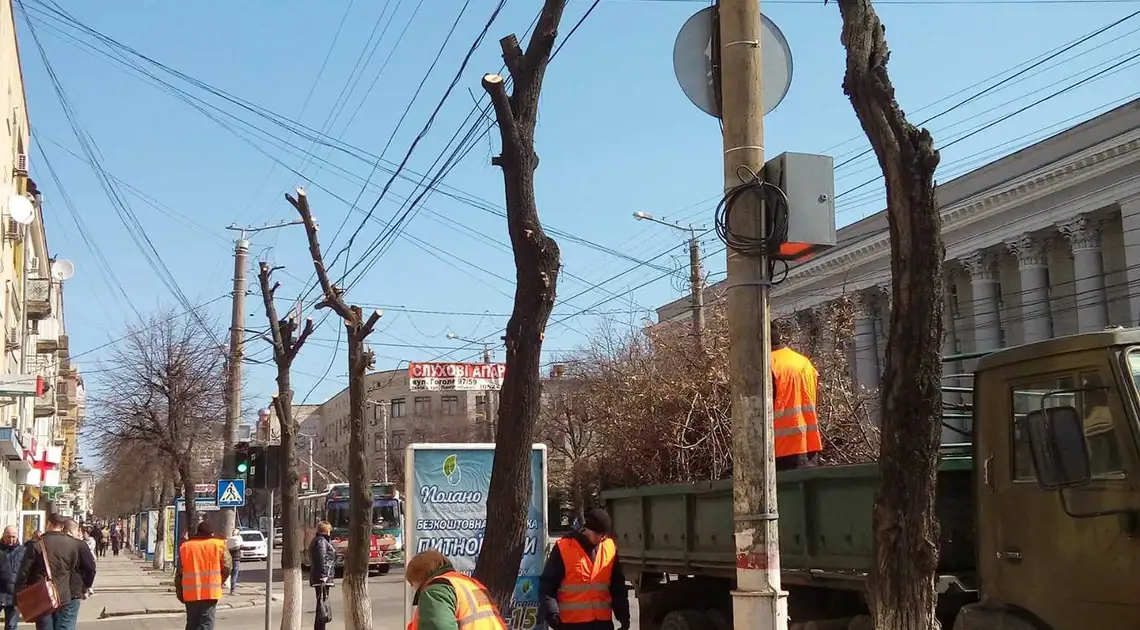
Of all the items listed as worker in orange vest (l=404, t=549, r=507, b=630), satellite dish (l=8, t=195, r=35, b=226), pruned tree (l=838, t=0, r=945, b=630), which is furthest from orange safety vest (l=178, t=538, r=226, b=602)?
satellite dish (l=8, t=195, r=35, b=226)

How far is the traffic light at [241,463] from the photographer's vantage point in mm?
17203

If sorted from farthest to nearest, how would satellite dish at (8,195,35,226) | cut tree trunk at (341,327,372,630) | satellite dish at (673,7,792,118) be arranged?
satellite dish at (8,195,35,226), cut tree trunk at (341,327,372,630), satellite dish at (673,7,792,118)

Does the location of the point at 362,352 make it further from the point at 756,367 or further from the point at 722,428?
the point at 756,367

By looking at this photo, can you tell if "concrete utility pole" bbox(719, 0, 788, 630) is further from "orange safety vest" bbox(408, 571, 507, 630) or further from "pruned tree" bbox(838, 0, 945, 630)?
"orange safety vest" bbox(408, 571, 507, 630)

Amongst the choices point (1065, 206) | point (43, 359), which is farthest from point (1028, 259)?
point (43, 359)

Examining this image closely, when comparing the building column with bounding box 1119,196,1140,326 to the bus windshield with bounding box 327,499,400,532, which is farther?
the bus windshield with bounding box 327,499,400,532

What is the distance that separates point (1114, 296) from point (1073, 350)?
28969mm

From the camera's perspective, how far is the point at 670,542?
9.57 meters

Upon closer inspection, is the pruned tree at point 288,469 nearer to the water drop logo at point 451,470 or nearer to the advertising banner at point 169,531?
the water drop logo at point 451,470

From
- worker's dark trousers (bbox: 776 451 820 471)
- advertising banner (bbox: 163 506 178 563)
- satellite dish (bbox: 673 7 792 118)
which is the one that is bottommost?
advertising banner (bbox: 163 506 178 563)

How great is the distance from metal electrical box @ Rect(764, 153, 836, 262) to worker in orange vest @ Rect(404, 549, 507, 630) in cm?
219

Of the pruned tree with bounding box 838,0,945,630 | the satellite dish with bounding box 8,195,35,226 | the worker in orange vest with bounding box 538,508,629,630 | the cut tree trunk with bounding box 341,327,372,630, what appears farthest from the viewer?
the satellite dish with bounding box 8,195,35,226

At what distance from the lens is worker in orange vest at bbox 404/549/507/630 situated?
5.06 metres

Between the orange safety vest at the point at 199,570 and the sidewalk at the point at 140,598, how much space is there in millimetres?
11180
